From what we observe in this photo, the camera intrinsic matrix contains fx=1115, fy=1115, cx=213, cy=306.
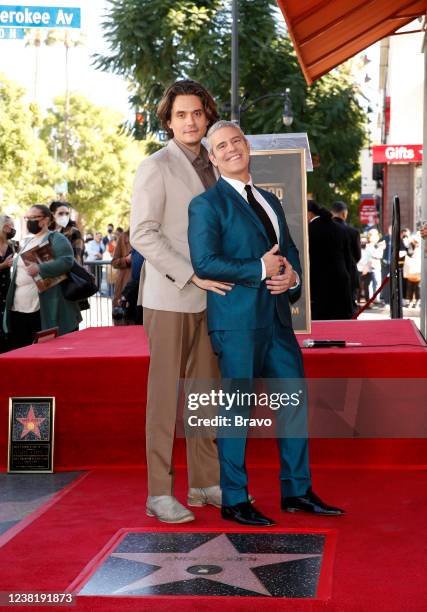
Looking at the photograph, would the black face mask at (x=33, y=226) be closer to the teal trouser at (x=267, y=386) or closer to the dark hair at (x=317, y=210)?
the dark hair at (x=317, y=210)

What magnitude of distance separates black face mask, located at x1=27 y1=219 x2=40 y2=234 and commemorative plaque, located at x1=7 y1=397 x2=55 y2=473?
2955 millimetres

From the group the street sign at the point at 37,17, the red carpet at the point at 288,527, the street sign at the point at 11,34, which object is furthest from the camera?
the street sign at the point at 11,34

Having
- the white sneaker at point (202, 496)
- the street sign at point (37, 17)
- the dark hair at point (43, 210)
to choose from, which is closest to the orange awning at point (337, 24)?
the dark hair at point (43, 210)

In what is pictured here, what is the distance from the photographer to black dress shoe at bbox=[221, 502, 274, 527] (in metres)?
5.37

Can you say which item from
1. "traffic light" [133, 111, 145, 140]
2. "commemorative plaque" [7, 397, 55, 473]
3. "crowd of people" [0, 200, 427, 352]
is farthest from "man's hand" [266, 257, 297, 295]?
"traffic light" [133, 111, 145, 140]

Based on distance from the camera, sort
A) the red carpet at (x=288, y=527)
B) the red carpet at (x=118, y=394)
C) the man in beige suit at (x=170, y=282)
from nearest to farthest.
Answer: the red carpet at (x=288, y=527)
the man in beige suit at (x=170, y=282)
the red carpet at (x=118, y=394)

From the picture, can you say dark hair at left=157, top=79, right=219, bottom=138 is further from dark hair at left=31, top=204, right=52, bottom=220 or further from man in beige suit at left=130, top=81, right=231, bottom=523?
dark hair at left=31, top=204, right=52, bottom=220

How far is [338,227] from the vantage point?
10.8 metres

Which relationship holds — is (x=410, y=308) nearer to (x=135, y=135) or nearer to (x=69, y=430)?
(x=135, y=135)

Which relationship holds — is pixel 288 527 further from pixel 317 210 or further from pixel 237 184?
pixel 317 210

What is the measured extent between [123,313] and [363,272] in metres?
14.9

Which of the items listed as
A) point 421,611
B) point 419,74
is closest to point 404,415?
point 421,611

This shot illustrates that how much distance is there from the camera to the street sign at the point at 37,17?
1294 cm

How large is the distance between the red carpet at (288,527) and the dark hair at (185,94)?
2.03m
